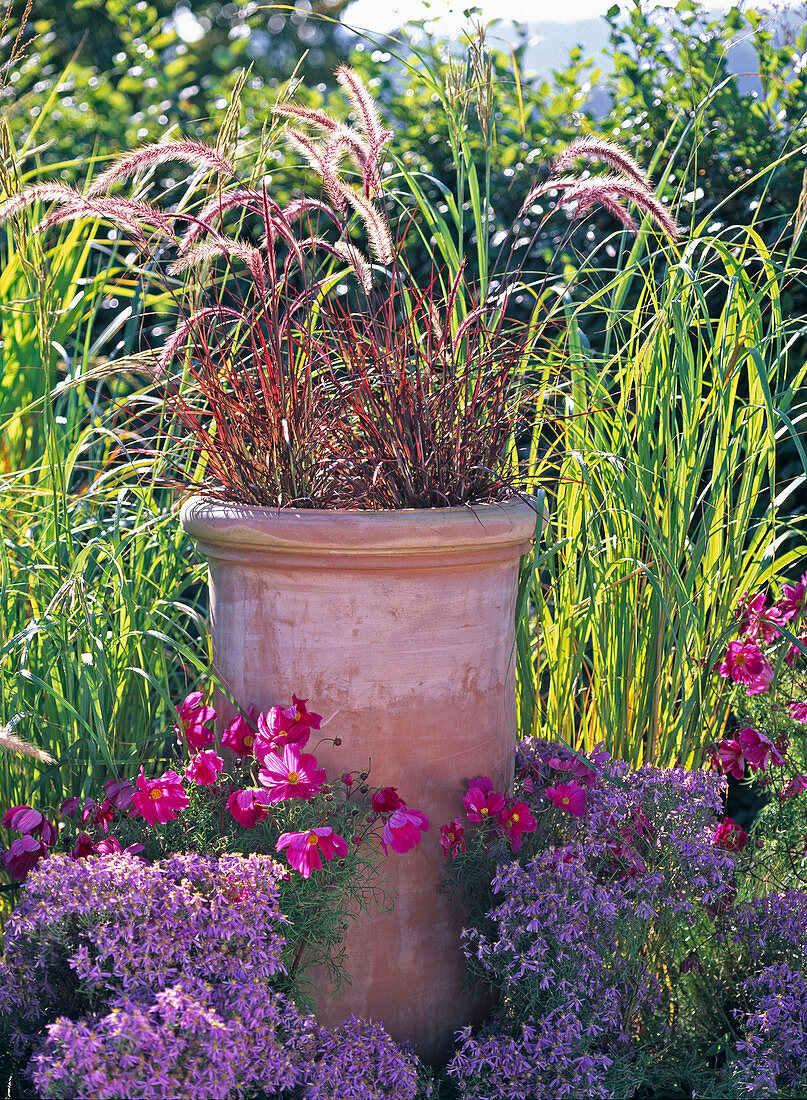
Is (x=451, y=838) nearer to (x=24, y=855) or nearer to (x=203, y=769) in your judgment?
(x=203, y=769)

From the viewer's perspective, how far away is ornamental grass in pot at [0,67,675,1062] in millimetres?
1701

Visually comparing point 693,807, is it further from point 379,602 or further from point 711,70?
point 711,70

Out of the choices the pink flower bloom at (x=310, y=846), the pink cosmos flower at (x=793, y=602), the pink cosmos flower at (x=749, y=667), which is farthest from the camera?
the pink cosmos flower at (x=793, y=602)

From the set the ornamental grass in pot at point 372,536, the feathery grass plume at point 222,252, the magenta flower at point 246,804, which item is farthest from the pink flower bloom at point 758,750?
the feathery grass plume at point 222,252

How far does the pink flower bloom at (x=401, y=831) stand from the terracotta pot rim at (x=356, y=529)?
0.43m

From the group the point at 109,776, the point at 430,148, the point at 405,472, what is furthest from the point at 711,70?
the point at 109,776

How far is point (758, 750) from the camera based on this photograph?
2.00 metres

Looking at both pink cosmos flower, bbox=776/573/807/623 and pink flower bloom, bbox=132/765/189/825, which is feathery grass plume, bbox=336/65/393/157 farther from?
pink cosmos flower, bbox=776/573/807/623

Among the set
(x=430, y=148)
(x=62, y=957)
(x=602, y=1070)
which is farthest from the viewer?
(x=430, y=148)

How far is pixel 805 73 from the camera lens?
9.46ft

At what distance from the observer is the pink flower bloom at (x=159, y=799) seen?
1.64 metres

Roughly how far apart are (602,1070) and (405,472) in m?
1.07

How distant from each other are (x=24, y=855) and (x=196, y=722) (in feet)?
1.17

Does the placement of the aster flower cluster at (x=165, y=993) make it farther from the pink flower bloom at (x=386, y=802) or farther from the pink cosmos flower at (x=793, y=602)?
the pink cosmos flower at (x=793, y=602)
